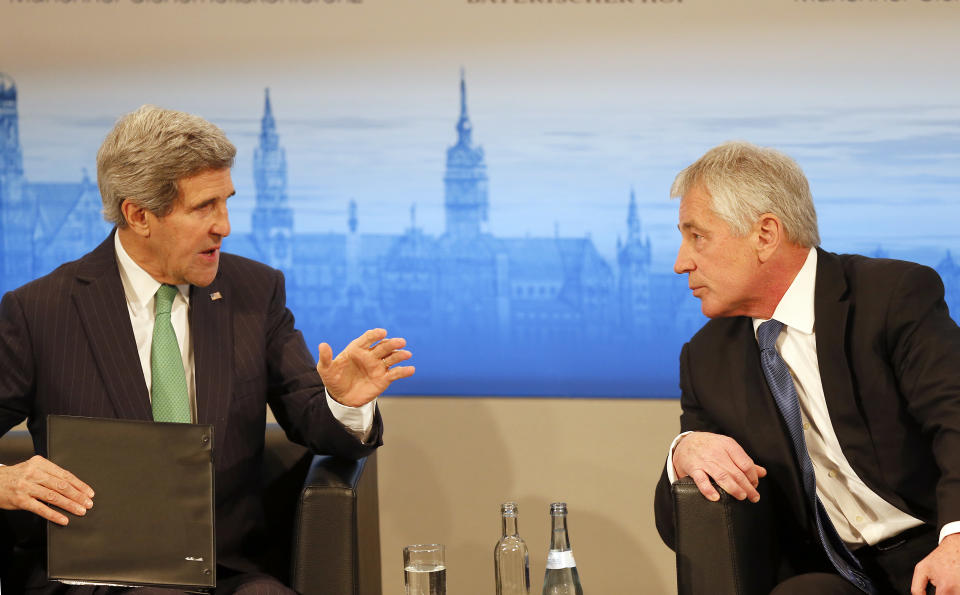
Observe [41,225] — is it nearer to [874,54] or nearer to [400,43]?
[400,43]

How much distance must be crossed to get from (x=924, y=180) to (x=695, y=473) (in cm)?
170

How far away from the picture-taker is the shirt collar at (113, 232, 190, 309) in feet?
8.59

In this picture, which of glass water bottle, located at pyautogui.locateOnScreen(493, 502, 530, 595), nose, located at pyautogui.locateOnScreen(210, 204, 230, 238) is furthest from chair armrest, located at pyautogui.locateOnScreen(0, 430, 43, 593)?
glass water bottle, located at pyautogui.locateOnScreen(493, 502, 530, 595)

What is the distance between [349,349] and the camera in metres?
2.42

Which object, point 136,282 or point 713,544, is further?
point 136,282

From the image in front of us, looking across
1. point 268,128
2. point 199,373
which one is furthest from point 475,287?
point 199,373

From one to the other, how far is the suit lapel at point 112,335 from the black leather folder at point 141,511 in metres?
0.28

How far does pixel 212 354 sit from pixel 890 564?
1675 mm

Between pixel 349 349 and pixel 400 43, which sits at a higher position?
pixel 400 43

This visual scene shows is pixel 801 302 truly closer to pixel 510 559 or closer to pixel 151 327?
pixel 510 559

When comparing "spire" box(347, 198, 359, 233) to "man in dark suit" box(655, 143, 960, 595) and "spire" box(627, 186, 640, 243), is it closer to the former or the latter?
"spire" box(627, 186, 640, 243)

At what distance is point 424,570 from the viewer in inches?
90.2

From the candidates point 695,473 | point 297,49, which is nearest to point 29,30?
point 297,49

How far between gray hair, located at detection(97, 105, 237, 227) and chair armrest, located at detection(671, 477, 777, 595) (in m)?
1.36
